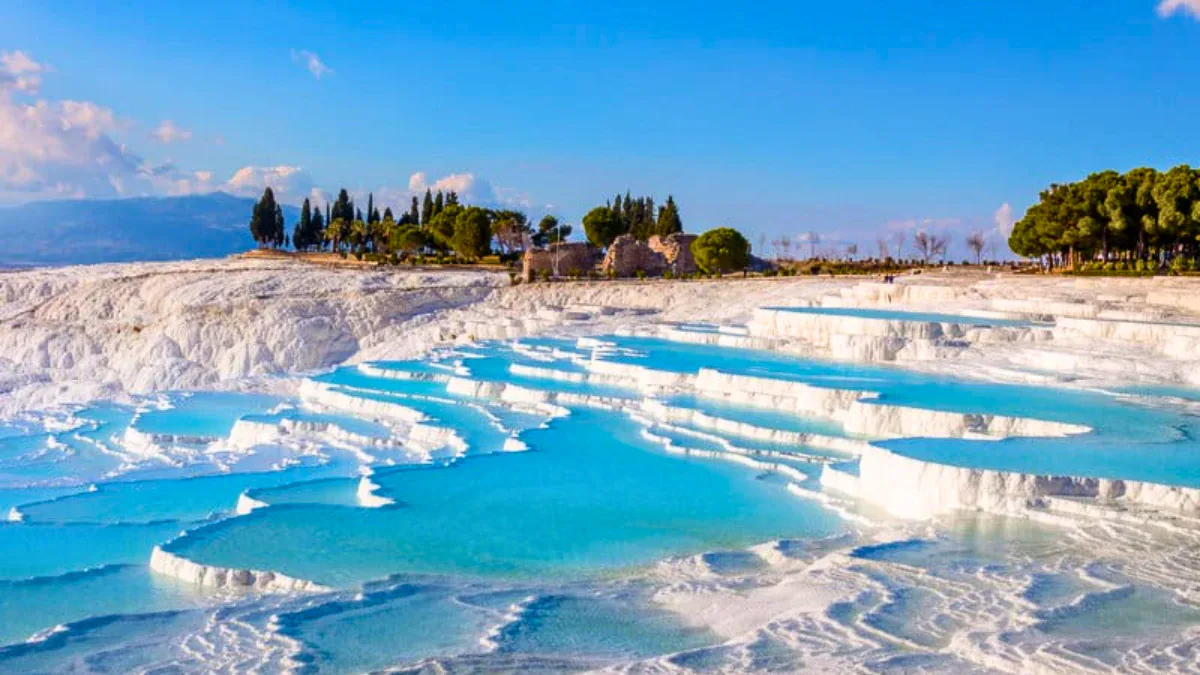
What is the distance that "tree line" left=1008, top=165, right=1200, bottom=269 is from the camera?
110ft

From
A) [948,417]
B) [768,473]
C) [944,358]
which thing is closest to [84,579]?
[768,473]

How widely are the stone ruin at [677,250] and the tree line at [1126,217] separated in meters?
13.8

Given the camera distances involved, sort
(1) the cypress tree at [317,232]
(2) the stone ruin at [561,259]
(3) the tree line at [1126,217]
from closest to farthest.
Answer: (3) the tree line at [1126,217]
(2) the stone ruin at [561,259]
(1) the cypress tree at [317,232]

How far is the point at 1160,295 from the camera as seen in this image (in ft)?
79.5

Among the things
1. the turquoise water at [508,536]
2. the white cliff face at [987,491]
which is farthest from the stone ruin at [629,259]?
the white cliff face at [987,491]

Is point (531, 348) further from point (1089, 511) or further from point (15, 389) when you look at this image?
point (1089, 511)

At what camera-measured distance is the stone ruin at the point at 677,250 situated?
157ft

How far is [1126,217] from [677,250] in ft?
59.9

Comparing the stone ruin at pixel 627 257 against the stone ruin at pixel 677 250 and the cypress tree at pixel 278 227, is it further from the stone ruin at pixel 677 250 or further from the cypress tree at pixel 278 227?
the cypress tree at pixel 278 227

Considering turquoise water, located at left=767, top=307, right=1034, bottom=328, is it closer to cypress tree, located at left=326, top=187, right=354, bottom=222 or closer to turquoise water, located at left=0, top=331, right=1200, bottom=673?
turquoise water, located at left=0, top=331, right=1200, bottom=673

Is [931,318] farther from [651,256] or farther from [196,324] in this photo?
[651,256]

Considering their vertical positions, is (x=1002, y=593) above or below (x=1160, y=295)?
below

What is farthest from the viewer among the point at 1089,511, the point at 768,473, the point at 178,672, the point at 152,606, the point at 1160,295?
the point at 1160,295

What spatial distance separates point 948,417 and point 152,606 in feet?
29.4
